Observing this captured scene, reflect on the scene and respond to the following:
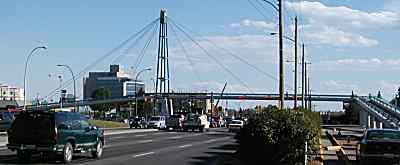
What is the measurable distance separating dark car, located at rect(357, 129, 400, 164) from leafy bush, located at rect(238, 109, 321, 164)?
5406 mm

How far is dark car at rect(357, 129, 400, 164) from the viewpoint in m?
26.2

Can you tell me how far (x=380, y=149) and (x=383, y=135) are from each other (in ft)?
3.50

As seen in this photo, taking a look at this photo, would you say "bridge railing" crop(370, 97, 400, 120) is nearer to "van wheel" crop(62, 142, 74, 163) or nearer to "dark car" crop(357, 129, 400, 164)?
"dark car" crop(357, 129, 400, 164)

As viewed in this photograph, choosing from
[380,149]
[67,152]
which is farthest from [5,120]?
[380,149]

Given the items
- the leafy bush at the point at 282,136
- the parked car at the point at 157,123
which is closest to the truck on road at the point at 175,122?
the parked car at the point at 157,123

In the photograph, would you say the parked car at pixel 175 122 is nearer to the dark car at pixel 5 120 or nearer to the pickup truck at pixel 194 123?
the pickup truck at pixel 194 123

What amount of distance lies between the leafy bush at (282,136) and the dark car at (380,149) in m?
5.41

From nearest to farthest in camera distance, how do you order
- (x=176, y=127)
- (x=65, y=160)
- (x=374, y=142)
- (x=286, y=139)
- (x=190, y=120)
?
(x=286, y=139) < (x=65, y=160) < (x=374, y=142) < (x=190, y=120) < (x=176, y=127)

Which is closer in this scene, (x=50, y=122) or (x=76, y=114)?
(x=50, y=122)

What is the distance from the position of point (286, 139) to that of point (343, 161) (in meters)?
9.88

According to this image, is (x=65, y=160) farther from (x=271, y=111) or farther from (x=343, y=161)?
Result: (x=343, y=161)

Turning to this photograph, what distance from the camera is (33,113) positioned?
2520 cm

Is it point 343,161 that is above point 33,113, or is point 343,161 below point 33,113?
below

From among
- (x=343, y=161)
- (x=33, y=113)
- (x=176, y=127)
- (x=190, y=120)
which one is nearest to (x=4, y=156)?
(x=33, y=113)
